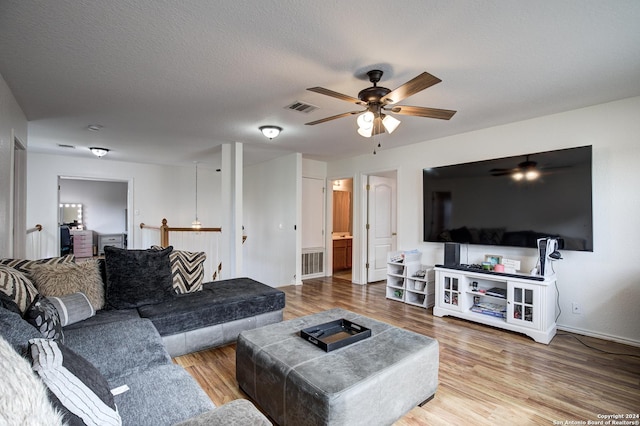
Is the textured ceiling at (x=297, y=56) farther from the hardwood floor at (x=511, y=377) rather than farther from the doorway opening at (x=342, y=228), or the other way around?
the doorway opening at (x=342, y=228)

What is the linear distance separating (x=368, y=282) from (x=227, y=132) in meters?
3.62

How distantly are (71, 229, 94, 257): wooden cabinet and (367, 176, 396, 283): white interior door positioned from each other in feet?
26.0

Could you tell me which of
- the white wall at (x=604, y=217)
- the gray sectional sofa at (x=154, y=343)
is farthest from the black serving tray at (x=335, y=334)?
the white wall at (x=604, y=217)

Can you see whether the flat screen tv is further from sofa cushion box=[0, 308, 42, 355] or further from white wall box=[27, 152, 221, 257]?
white wall box=[27, 152, 221, 257]

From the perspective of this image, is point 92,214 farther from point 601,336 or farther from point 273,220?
point 601,336

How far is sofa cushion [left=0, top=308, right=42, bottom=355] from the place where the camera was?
102cm

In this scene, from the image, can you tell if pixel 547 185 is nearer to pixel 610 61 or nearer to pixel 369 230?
pixel 610 61

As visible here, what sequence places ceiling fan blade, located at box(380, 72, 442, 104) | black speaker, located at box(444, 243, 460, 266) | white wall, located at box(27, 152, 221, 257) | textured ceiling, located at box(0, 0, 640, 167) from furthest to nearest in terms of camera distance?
white wall, located at box(27, 152, 221, 257) → black speaker, located at box(444, 243, 460, 266) → ceiling fan blade, located at box(380, 72, 442, 104) → textured ceiling, located at box(0, 0, 640, 167)

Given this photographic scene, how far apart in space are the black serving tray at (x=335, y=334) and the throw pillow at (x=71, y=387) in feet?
3.74

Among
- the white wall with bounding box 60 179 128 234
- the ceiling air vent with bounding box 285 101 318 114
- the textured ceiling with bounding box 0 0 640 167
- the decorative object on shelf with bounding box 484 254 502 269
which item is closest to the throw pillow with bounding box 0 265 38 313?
the textured ceiling with bounding box 0 0 640 167

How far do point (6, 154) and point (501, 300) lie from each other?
5.38 m

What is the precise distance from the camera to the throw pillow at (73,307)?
2047 mm

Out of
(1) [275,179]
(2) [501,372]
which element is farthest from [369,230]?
(2) [501,372]

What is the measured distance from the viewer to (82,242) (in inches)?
327
